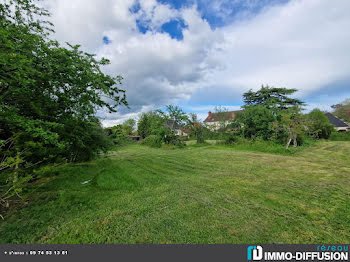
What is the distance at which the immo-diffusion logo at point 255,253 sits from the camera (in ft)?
6.19

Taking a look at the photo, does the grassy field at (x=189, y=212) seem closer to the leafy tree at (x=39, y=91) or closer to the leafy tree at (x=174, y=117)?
the leafy tree at (x=39, y=91)

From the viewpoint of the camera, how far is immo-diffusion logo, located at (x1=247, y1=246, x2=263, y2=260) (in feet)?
6.19

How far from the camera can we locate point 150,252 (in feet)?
6.48

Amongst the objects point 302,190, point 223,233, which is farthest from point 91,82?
point 302,190

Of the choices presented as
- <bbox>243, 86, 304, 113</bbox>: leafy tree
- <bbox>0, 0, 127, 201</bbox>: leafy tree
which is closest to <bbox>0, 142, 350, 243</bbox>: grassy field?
<bbox>0, 0, 127, 201</bbox>: leafy tree

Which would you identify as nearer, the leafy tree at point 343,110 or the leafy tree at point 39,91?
the leafy tree at point 39,91

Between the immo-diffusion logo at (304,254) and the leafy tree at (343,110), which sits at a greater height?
the leafy tree at (343,110)

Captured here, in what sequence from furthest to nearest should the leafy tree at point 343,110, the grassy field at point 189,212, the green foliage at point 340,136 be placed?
the leafy tree at point 343,110
the green foliage at point 340,136
the grassy field at point 189,212

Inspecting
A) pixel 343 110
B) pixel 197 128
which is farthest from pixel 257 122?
pixel 343 110

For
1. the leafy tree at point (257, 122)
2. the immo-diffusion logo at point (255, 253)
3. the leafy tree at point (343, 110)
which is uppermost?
the leafy tree at point (343, 110)

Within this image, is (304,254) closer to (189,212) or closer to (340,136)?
(189,212)

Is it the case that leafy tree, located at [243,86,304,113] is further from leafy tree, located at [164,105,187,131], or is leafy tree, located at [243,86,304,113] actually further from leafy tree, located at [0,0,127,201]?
leafy tree, located at [0,0,127,201]

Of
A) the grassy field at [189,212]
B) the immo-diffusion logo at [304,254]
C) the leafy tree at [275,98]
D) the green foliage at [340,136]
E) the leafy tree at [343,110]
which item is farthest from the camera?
the leafy tree at [343,110]

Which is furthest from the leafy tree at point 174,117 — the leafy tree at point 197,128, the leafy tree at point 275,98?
the leafy tree at point 275,98
